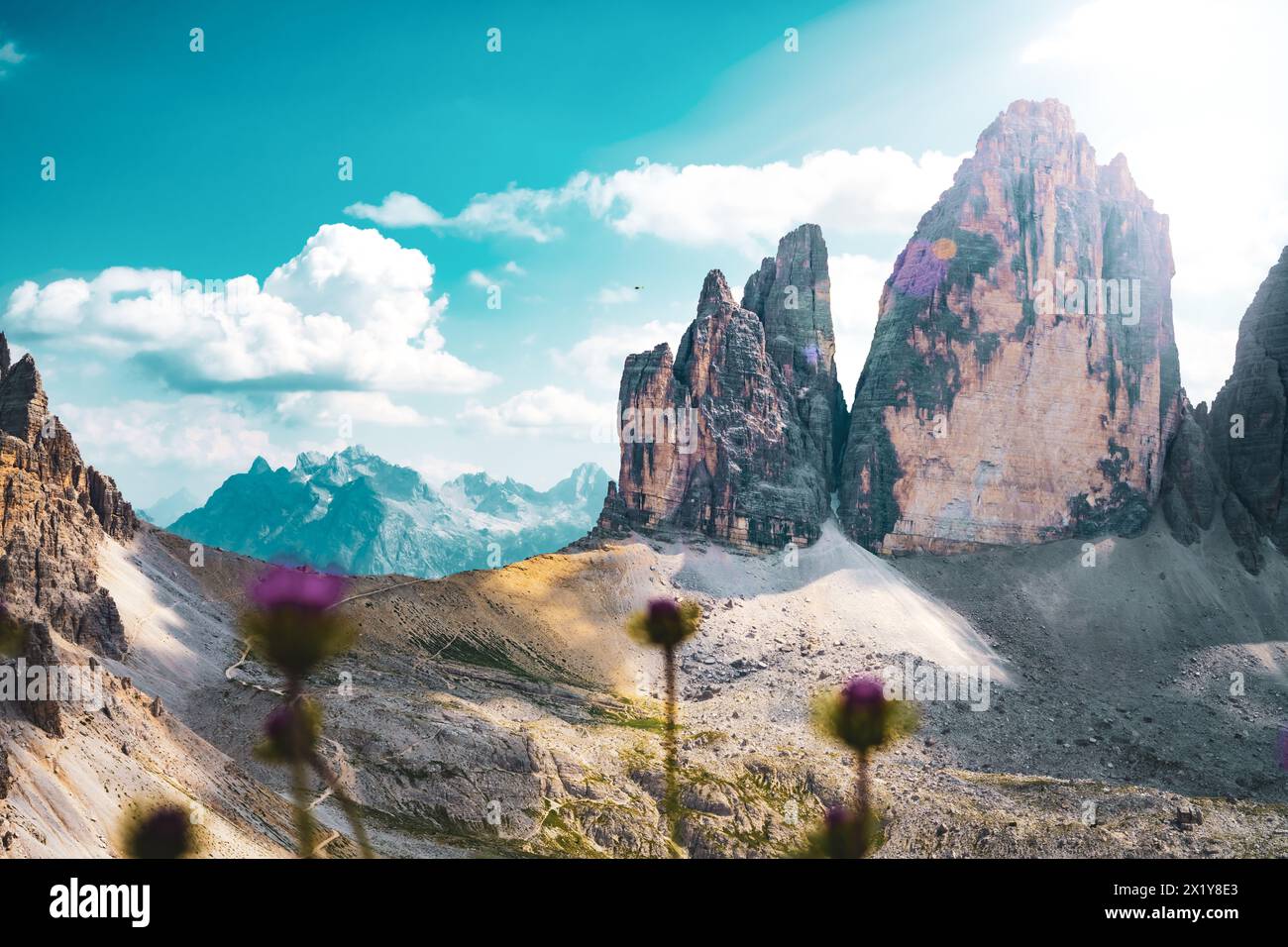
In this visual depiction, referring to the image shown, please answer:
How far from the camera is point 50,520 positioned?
9150 centimetres

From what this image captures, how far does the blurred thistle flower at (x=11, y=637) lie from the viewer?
56.8m

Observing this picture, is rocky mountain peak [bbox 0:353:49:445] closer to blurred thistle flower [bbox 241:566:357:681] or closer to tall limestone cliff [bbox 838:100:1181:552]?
blurred thistle flower [bbox 241:566:357:681]

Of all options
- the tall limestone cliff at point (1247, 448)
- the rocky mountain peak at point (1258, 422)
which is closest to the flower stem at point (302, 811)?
the tall limestone cliff at point (1247, 448)

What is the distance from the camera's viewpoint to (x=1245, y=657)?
497 feet

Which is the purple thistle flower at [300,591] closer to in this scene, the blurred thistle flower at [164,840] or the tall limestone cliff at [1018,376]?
the blurred thistle flower at [164,840]

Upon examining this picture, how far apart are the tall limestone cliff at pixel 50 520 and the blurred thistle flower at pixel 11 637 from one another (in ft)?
39.2

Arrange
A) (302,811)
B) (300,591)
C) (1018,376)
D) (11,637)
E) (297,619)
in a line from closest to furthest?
(302,811) → (300,591) → (297,619) → (11,637) → (1018,376)

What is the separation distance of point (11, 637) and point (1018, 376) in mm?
169359

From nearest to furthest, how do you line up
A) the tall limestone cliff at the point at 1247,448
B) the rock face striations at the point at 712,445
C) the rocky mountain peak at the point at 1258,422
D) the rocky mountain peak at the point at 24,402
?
the rocky mountain peak at the point at 24,402 < the rock face striations at the point at 712,445 < the tall limestone cliff at the point at 1247,448 < the rocky mountain peak at the point at 1258,422

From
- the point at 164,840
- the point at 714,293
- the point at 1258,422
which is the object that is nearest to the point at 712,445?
the point at 714,293

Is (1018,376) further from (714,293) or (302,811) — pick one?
(302,811)

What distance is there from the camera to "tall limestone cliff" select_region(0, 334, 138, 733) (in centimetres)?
8338
